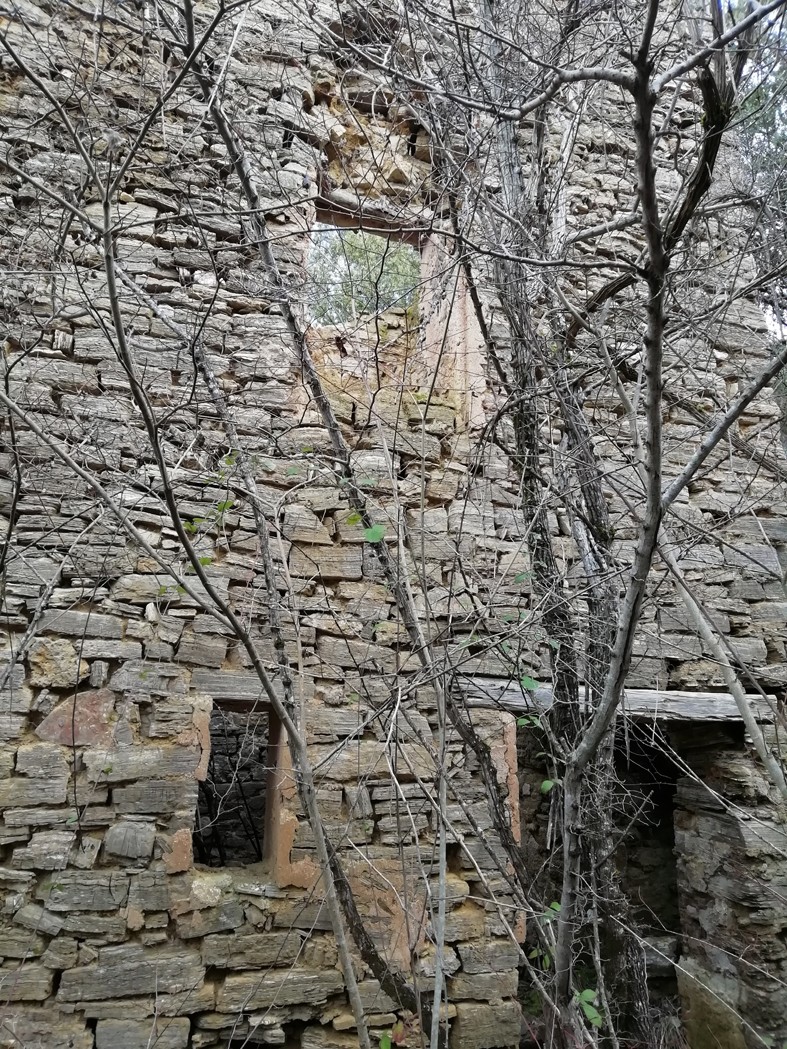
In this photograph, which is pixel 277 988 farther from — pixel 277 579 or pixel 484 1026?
pixel 277 579

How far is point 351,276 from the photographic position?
120 inches

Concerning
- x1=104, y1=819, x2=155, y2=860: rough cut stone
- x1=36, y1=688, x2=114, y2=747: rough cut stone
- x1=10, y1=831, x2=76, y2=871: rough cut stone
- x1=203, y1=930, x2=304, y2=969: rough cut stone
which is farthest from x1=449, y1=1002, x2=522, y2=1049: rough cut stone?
x1=36, y1=688, x2=114, y2=747: rough cut stone

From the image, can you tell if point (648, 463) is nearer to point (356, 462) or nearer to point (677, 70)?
point (677, 70)

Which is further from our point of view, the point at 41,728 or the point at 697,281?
the point at 697,281

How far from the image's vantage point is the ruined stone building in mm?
2461

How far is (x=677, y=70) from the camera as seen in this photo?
1374 millimetres

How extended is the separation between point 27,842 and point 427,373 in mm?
2498

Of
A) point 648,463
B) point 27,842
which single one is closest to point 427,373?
point 648,463

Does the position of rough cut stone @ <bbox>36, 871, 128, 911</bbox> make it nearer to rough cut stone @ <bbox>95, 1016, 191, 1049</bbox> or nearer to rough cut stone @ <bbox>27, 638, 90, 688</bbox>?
rough cut stone @ <bbox>95, 1016, 191, 1049</bbox>

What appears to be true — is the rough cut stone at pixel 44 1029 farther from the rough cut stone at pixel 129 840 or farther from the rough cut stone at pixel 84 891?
the rough cut stone at pixel 129 840

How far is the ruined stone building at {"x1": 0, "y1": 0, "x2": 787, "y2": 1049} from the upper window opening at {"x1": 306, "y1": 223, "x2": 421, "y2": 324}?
0.11 metres

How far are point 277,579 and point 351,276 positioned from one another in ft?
4.15

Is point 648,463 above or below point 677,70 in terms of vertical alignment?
below

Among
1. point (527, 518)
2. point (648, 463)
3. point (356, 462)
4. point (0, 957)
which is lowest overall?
point (0, 957)
